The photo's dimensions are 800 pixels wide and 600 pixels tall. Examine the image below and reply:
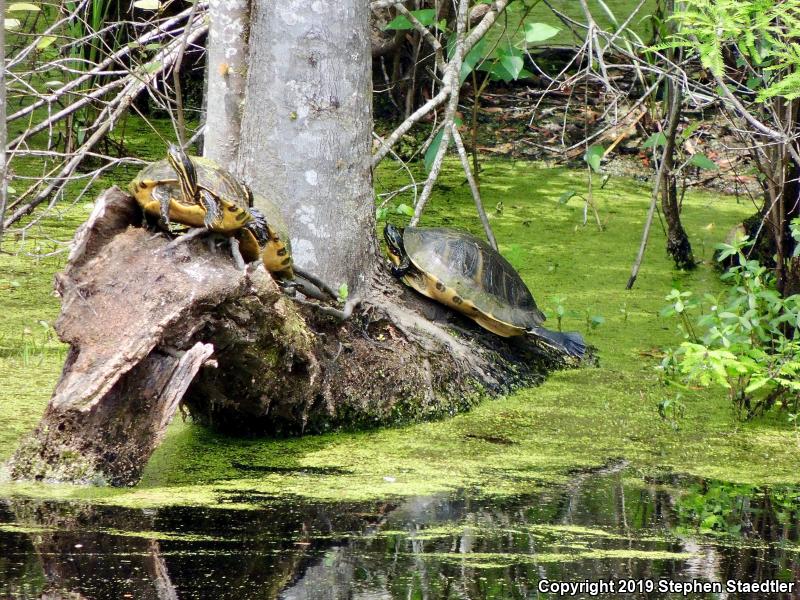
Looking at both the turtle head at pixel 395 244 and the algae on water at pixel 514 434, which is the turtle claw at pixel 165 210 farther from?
the turtle head at pixel 395 244

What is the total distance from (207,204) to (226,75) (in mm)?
1149

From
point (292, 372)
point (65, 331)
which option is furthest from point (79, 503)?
point (292, 372)

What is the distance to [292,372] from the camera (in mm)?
3402

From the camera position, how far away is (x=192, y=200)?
10.1 feet

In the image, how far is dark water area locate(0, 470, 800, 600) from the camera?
2223 millimetres

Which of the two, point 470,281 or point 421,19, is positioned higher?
point 421,19

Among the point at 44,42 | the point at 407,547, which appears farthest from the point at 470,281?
the point at 44,42

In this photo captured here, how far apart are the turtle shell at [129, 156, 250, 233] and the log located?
0.23ft

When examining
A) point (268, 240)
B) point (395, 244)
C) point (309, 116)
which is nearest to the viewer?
point (268, 240)

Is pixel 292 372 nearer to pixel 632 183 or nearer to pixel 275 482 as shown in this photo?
pixel 275 482

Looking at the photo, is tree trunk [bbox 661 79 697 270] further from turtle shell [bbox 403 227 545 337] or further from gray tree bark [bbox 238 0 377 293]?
gray tree bark [bbox 238 0 377 293]

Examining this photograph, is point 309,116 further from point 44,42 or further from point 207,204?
point 44,42

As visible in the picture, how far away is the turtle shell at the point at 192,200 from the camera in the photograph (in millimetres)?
3039

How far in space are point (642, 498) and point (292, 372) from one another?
117 cm
